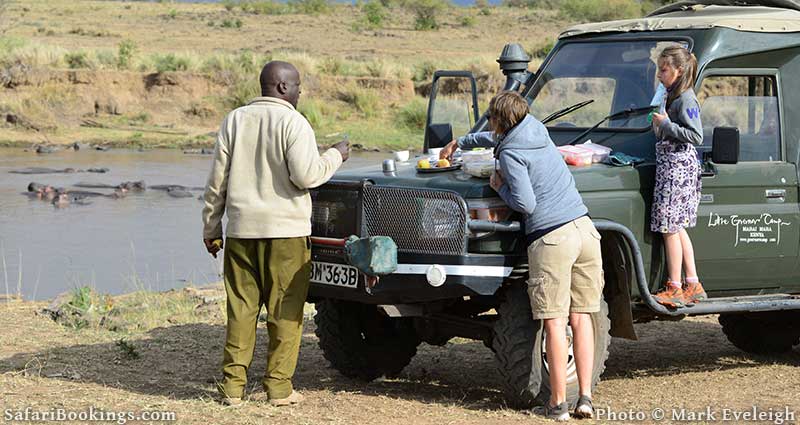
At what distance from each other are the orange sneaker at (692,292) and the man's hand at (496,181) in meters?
1.47

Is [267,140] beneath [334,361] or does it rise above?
above

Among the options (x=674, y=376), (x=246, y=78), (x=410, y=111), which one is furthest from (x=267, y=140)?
(x=246, y=78)

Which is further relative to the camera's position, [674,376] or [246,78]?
[246,78]

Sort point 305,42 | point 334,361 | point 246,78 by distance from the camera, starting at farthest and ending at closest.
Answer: point 305,42
point 246,78
point 334,361

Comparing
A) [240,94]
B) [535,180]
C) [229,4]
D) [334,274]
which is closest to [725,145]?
[535,180]

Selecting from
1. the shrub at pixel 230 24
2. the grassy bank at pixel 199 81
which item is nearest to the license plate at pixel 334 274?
the grassy bank at pixel 199 81

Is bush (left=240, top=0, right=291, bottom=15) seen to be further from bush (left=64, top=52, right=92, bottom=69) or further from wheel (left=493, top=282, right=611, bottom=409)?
wheel (left=493, top=282, right=611, bottom=409)

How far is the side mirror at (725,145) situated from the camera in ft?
24.4

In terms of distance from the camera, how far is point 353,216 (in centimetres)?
724

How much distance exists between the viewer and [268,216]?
275 inches

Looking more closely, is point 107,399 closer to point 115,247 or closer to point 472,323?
point 472,323

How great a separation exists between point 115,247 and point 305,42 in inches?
1497
